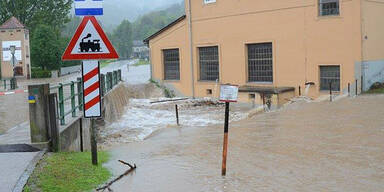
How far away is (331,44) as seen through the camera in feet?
88.9

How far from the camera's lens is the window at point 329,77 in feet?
89.6

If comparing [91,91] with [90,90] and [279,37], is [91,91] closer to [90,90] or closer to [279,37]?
[90,90]

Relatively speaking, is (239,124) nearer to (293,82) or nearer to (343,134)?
(343,134)

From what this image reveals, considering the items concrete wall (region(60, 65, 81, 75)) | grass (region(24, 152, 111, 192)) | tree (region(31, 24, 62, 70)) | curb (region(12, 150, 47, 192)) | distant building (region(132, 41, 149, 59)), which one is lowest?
grass (region(24, 152, 111, 192))

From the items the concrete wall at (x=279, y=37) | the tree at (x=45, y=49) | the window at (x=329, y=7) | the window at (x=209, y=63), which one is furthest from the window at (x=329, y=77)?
the tree at (x=45, y=49)

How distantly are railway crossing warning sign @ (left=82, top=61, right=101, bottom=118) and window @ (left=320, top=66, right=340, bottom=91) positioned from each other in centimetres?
2086

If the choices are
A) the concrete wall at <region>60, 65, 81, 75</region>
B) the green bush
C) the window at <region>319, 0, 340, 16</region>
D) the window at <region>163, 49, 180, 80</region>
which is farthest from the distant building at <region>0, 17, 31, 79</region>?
the window at <region>319, 0, 340, 16</region>

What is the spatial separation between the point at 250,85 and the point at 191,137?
55.8 feet

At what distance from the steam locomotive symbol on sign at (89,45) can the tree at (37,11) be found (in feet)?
199

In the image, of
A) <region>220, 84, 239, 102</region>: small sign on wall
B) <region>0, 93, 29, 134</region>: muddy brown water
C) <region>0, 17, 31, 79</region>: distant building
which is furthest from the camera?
<region>0, 17, 31, 79</region>: distant building

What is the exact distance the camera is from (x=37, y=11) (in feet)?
221

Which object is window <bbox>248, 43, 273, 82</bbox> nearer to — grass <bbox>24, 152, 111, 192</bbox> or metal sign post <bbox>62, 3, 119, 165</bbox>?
grass <bbox>24, 152, 111, 192</bbox>

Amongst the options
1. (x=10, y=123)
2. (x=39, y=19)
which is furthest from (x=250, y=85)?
(x=39, y=19)

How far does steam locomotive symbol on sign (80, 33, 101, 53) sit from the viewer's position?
851 cm
